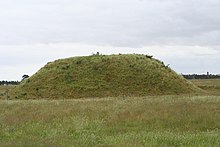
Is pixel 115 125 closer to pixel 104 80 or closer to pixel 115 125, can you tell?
pixel 115 125

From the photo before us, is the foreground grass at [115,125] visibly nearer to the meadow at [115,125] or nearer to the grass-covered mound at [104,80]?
the meadow at [115,125]

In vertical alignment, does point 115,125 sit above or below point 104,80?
below

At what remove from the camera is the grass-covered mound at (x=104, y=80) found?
151 ft

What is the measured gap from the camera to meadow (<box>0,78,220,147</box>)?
14500mm

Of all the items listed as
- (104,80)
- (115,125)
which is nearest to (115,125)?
Answer: (115,125)

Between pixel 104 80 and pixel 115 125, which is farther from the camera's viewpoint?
pixel 104 80

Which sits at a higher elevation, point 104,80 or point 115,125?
point 104,80

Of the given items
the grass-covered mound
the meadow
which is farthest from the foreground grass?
the grass-covered mound

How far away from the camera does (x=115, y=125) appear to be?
1989 centimetres

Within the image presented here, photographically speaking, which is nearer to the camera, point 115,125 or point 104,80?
point 115,125

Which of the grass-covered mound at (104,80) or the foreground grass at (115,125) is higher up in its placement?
the grass-covered mound at (104,80)

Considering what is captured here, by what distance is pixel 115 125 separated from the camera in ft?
65.3

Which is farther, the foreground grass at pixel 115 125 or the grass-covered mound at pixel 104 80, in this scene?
the grass-covered mound at pixel 104 80

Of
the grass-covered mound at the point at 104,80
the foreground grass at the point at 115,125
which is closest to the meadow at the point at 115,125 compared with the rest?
the foreground grass at the point at 115,125
